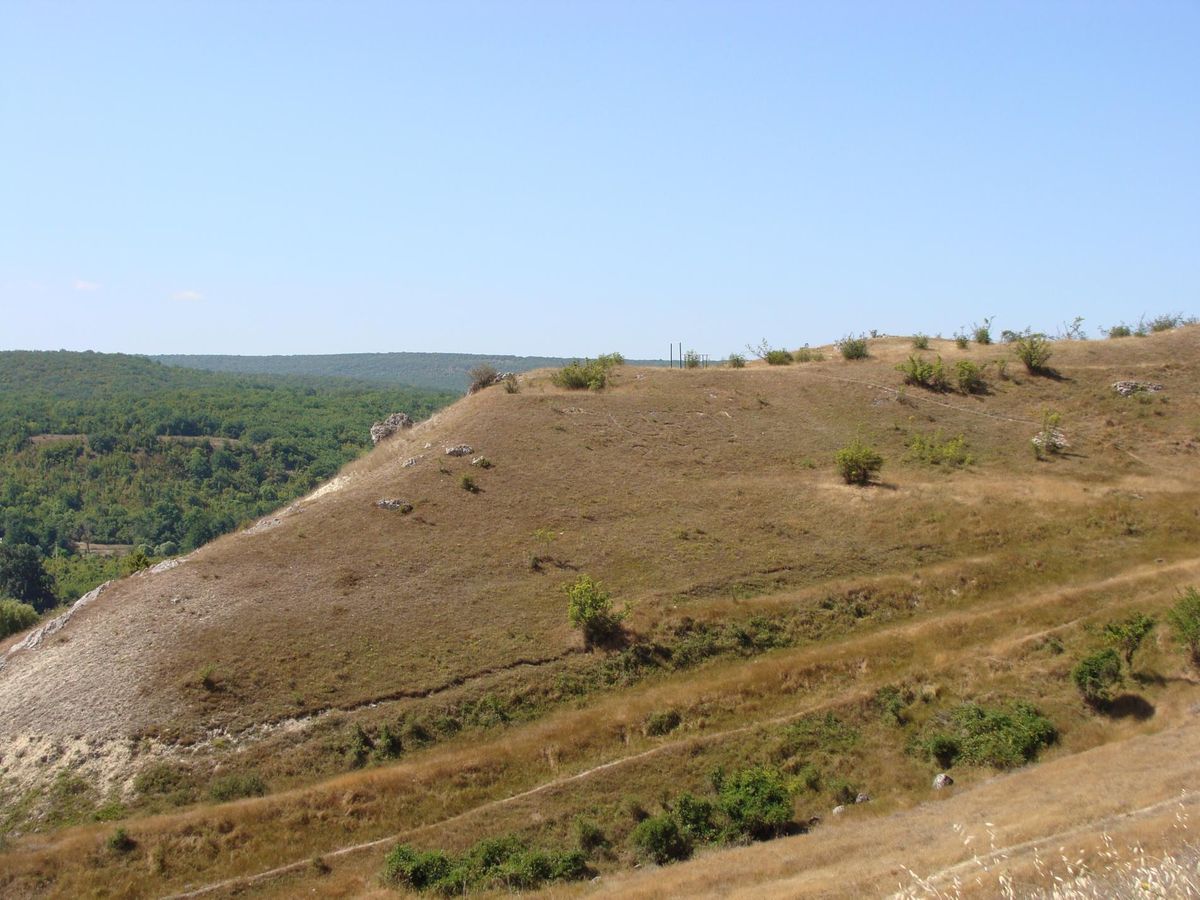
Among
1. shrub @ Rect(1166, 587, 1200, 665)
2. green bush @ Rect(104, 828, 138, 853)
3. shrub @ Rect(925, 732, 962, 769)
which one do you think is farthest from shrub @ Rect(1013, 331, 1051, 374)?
green bush @ Rect(104, 828, 138, 853)

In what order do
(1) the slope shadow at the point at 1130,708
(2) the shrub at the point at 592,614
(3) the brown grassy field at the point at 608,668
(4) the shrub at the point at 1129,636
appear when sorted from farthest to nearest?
(2) the shrub at the point at 592,614 < (4) the shrub at the point at 1129,636 < (1) the slope shadow at the point at 1130,708 < (3) the brown grassy field at the point at 608,668

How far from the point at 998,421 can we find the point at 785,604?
28.7m

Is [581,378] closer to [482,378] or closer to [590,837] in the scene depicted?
[482,378]

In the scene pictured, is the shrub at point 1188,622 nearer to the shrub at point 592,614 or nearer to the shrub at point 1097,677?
the shrub at point 1097,677

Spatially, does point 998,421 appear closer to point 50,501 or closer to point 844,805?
point 844,805

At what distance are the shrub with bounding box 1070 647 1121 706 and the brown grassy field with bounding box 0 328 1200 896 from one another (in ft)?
1.86

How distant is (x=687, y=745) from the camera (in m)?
28.4

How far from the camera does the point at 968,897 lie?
14.7 metres

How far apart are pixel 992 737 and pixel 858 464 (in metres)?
20.5

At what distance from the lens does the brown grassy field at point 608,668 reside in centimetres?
2358

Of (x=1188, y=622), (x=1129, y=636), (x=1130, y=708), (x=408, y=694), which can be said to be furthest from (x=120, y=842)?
(x=1188, y=622)

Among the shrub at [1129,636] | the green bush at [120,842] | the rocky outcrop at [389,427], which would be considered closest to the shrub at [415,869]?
the green bush at [120,842]

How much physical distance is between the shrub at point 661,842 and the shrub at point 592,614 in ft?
31.6

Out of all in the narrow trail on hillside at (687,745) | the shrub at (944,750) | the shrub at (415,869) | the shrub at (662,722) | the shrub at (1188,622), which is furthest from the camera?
the shrub at (1188,622)
